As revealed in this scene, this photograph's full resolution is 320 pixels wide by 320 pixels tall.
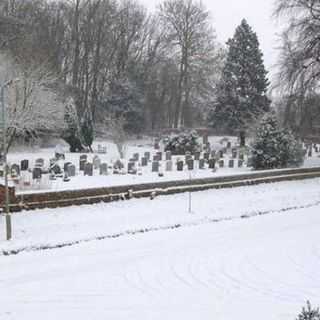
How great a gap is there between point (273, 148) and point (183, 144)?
7.24m

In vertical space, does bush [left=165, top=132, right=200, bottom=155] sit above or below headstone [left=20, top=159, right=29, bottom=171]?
above

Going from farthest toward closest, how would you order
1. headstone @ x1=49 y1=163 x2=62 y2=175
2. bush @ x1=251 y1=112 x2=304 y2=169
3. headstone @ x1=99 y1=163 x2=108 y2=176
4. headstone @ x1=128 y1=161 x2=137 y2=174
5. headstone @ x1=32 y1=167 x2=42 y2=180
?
1. bush @ x1=251 y1=112 x2=304 y2=169
2. headstone @ x1=128 y1=161 x2=137 y2=174
3. headstone @ x1=99 y1=163 x2=108 y2=176
4. headstone @ x1=49 y1=163 x2=62 y2=175
5. headstone @ x1=32 y1=167 x2=42 y2=180

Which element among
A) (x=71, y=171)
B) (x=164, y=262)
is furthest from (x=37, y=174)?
(x=164, y=262)

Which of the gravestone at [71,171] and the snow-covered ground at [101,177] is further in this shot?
the gravestone at [71,171]

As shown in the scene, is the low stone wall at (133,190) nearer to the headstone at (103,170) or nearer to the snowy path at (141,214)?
the snowy path at (141,214)

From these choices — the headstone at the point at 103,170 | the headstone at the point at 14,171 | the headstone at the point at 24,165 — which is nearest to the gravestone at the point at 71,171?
the headstone at the point at 103,170

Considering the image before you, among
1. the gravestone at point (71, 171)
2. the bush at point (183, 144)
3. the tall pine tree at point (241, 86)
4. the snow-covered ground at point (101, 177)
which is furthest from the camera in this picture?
the tall pine tree at point (241, 86)

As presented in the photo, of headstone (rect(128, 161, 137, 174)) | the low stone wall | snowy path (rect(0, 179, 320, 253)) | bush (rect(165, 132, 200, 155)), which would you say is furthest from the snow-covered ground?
bush (rect(165, 132, 200, 155))

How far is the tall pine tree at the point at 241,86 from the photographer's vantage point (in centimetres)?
4000

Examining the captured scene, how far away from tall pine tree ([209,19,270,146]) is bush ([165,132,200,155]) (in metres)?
8.96

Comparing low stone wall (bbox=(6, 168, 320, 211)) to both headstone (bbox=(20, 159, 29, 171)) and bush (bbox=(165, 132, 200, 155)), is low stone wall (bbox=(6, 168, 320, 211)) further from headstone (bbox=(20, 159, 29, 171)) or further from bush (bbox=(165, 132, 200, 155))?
bush (bbox=(165, 132, 200, 155))

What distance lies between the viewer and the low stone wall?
1562 centimetres

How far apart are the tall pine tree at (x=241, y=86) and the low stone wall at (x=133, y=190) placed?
16.7 meters

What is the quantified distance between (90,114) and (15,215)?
1248 inches
